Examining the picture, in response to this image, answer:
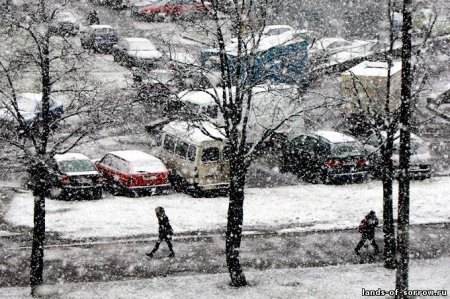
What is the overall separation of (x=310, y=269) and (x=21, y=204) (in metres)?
9.12

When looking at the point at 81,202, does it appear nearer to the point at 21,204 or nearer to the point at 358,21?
the point at 21,204

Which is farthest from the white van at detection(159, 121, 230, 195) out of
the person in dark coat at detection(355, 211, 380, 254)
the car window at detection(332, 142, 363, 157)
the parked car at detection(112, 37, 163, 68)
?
the parked car at detection(112, 37, 163, 68)

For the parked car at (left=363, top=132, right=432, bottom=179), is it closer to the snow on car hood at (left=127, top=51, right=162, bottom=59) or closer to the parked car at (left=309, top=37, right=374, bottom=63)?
the parked car at (left=309, top=37, right=374, bottom=63)

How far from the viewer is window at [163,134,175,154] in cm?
2467

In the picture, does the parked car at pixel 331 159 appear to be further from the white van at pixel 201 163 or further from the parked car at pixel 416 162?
the white van at pixel 201 163

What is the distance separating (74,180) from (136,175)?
75.1 inches

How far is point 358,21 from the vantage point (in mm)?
43656

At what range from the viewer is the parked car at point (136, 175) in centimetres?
2314

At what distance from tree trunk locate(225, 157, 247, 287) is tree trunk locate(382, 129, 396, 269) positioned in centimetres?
332

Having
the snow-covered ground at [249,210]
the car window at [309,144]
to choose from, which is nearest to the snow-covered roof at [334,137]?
the car window at [309,144]

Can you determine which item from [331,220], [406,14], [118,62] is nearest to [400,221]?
[406,14]

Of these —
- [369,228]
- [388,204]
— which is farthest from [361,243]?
[388,204]

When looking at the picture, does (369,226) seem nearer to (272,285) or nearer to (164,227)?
(272,285)

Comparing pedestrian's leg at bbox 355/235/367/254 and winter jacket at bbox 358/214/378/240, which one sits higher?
winter jacket at bbox 358/214/378/240
